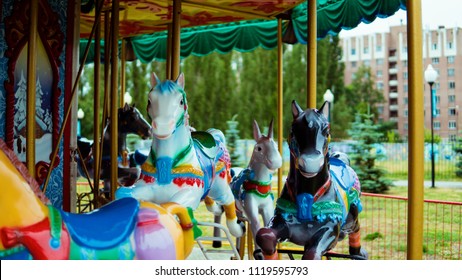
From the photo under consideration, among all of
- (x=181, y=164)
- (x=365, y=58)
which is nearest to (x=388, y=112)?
(x=365, y=58)

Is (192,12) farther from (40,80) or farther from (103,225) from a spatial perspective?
(103,225)

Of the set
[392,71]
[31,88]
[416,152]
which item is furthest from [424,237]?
[392,71]

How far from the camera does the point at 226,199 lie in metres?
4.33

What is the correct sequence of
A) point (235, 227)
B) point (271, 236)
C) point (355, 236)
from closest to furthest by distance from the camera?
point (271, 236) → point (355, 236) → point (235, 227)

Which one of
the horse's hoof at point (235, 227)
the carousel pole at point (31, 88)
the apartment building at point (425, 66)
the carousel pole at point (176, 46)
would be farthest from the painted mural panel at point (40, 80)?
the apartment building at point (425, 66)

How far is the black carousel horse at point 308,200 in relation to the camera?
2717 millimetres

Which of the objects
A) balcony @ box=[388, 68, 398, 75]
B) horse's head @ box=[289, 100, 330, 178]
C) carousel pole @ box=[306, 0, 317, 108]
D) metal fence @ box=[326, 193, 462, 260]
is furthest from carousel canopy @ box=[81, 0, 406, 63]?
balcony @ box=[388, 68, 398, 75]

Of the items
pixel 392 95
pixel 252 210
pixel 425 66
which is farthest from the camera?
pixel 392 95

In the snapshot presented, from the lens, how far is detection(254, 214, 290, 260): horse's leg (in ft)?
9.11

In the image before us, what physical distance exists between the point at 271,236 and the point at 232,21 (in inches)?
168

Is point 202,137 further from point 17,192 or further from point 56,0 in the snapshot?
point 17,192

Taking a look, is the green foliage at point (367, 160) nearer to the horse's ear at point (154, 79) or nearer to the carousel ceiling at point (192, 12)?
the carousel ceiling at point (192, 12)

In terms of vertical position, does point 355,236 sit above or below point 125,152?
below

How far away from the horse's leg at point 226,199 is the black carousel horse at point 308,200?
1.31 m
